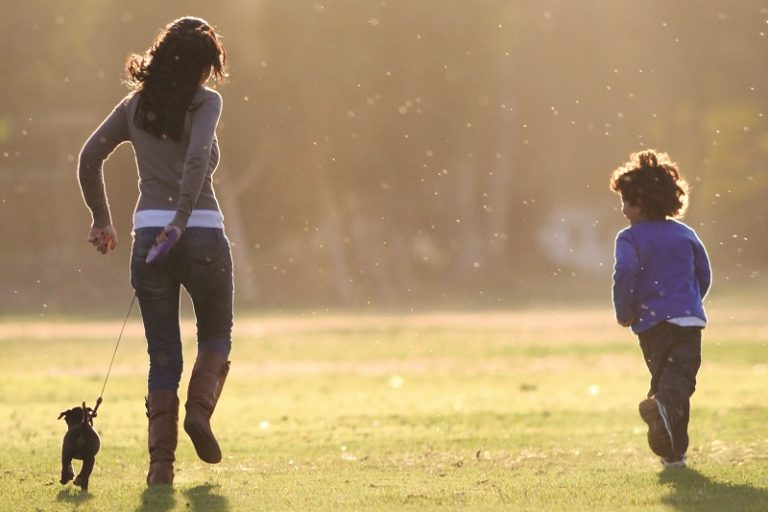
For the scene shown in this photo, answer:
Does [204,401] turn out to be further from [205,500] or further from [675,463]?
[675,463]

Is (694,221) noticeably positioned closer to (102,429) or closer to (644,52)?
(644,52)

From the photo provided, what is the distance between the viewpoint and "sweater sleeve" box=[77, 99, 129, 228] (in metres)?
7.39

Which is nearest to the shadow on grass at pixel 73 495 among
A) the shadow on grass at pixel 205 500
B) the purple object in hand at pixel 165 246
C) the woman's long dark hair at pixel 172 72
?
the shadow on grass at pixel 205 500

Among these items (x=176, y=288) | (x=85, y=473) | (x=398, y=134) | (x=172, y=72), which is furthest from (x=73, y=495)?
(x=398, y=134)

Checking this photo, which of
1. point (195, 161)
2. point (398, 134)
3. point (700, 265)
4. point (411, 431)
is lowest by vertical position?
point (411, 431)

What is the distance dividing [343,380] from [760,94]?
53380mm

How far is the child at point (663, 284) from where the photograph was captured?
801 cm

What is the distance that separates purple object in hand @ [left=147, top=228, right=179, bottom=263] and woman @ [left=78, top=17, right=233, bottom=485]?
0.18 m

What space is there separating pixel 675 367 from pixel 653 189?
3.02 ft

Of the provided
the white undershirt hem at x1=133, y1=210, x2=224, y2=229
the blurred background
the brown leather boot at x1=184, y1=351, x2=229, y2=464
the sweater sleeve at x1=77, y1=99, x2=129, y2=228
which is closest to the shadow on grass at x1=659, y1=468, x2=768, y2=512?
the brown leather boot at x1=184, y1=351, x2=229, y2=464

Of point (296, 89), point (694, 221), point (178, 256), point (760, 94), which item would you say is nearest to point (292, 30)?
point (296, 89)

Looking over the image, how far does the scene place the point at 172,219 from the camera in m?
7.12

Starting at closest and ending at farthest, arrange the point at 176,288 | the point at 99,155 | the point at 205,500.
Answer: the point at 205,500
the point at 176,288
the point at 99,155

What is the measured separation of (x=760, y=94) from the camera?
68.1 metres
